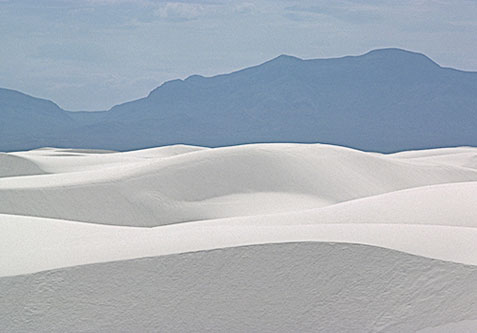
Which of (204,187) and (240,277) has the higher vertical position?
(204,187)

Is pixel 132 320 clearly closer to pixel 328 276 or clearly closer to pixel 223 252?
pixel 223 252

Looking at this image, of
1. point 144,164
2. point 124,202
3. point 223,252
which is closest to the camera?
point 223,252

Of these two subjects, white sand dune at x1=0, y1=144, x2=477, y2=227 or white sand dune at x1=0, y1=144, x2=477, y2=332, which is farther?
white sand dune at x1=0, y1=144, x2=477, y2=227

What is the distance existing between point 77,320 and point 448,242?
596cm

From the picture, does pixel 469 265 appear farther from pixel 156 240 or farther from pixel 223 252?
pixel 156 240

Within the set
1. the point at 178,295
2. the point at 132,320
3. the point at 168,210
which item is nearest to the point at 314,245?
the point at 178,295

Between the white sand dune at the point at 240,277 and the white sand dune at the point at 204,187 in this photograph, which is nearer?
the white sand dune at the point at 240,277

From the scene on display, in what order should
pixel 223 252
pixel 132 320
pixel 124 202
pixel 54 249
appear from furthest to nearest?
pixel 124 202, pixel 54 249, pixel 223 252, pixel 132 320

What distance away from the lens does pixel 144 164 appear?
106ft

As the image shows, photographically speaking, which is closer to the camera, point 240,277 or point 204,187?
point 240,277

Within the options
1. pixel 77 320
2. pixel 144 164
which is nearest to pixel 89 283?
pixel 77 320

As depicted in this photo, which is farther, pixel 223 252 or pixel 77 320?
pixel 223 252

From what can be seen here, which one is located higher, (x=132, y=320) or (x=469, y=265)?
(x=469, y=265)

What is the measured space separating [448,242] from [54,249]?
6832 millimetres
